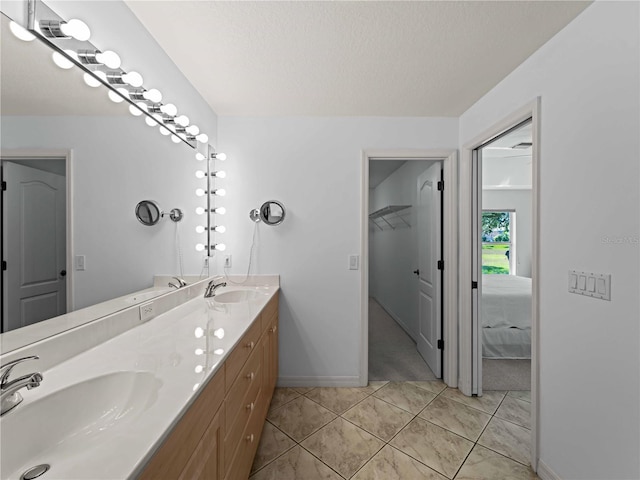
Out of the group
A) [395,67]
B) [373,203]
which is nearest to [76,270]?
[395,67]

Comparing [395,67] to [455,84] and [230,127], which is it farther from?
[230,127]

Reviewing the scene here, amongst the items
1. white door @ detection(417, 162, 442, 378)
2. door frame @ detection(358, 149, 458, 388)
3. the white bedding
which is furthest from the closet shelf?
the white bedding

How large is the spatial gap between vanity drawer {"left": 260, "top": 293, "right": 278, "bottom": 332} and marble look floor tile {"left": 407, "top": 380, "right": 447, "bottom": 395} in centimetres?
143

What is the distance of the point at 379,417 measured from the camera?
81.9 inches

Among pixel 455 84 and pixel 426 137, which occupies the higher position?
pixel 455 84

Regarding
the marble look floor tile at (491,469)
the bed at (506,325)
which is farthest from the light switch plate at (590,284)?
the bed at (506,325)

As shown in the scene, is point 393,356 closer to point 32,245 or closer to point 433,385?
point 433,385

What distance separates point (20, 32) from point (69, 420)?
117 cm

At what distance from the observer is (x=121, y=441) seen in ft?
2.01

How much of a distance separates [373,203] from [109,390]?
5.56 meters

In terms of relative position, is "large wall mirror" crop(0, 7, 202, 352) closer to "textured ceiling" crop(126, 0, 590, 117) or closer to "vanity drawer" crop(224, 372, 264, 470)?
"textured ceiling" crop(126, 0, 590, 117)

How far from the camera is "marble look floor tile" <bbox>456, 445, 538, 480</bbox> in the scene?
159 centimetres

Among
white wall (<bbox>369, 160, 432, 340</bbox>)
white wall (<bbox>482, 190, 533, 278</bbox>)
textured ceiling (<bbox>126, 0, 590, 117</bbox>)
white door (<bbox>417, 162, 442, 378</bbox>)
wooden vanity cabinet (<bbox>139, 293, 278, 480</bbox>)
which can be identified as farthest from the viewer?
white wall (<bbox>482, 190, 533, 278</bbox>)

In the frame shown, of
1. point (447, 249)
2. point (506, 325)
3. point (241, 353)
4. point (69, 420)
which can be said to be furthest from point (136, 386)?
point (506, 325)
